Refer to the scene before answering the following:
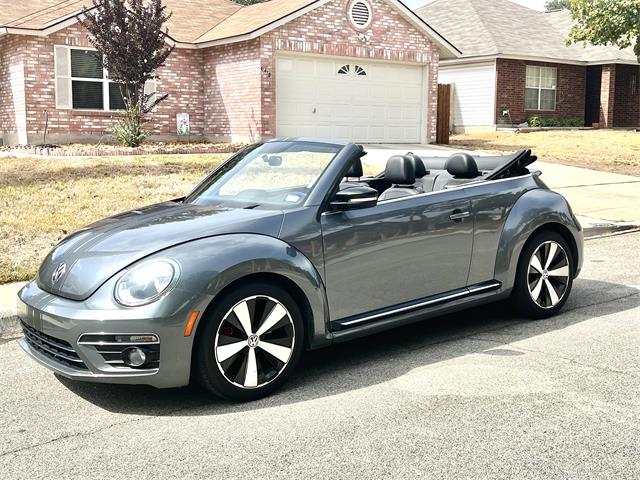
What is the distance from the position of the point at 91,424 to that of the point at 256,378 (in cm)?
93

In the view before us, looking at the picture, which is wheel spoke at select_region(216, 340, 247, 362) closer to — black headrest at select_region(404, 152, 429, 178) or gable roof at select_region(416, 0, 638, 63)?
black headrest at select_region(404, 152, 429, 178)

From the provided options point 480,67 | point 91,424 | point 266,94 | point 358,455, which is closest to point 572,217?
point 358,455

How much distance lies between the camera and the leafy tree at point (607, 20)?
74.7ft

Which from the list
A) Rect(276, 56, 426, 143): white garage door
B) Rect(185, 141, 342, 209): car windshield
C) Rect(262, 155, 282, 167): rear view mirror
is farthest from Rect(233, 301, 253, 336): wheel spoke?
Rect(276, 56, 426, 143): white garage door

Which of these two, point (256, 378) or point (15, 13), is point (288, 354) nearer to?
point (256, 378)

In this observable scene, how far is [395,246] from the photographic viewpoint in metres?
5.28

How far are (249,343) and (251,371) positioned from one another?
6.5 inches

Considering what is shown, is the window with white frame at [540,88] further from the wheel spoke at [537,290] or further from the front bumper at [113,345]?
the front bumper at [113,345]

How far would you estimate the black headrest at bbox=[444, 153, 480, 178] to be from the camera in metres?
6.42

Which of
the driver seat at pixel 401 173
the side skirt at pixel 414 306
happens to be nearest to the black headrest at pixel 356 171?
the driver seat at pixel 401 173

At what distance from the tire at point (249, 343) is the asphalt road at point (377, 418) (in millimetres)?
145

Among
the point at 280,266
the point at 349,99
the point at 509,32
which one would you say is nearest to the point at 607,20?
the point at 349,99

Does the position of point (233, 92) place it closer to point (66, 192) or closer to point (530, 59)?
point (66, 192)

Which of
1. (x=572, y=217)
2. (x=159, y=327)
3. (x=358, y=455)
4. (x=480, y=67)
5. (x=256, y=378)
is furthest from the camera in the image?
(x=480, y=67)
